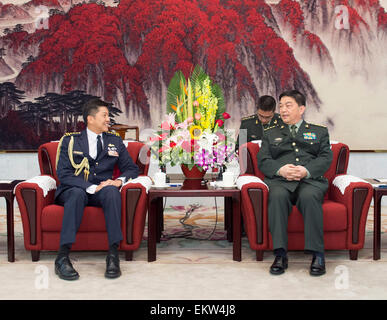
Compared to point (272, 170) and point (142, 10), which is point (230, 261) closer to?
point (272, 170)

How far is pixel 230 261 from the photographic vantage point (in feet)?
12.0

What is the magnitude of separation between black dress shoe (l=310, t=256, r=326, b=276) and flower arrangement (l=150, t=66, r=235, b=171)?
39.6 inches

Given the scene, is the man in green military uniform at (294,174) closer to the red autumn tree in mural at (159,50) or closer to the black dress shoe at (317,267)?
the black dress shoe at (317,267)

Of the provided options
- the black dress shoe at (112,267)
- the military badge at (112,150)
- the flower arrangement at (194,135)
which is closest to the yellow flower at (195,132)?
the flower arrangement at (194,135)

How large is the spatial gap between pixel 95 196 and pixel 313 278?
1647mm

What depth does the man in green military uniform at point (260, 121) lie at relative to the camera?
4.62 m

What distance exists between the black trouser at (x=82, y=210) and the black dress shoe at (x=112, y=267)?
0.10m

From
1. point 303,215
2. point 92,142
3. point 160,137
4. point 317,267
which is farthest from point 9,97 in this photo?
→ point 317,267

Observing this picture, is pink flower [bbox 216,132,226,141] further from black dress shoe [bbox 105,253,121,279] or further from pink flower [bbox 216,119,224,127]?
black dress shoe [bbox 105,253,121,279]

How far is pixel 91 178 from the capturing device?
3781 mm

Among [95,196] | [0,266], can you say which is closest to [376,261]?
[95,196]

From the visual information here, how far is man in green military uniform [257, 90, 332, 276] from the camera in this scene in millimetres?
3346

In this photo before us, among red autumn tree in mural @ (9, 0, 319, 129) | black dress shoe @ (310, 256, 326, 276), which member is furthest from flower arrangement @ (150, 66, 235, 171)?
red autumn tree in mural @ (9, 0, 319, 129)

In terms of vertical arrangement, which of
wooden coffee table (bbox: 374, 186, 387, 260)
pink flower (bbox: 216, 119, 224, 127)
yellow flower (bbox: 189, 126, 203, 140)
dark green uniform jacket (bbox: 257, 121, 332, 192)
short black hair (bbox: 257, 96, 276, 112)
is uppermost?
short black hair (bbox: 257, 96, 276, 112)
